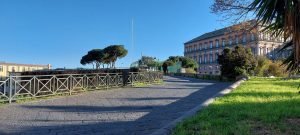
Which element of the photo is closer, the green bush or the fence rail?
the fence rail

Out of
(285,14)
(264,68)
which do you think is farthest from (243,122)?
(264,68)

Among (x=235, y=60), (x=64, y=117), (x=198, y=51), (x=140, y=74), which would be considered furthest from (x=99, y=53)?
(x=198, y=51)

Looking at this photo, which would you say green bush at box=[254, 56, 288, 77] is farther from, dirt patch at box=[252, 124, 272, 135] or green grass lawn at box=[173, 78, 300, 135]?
dirt patch at box=[252, 124, 272, 135]

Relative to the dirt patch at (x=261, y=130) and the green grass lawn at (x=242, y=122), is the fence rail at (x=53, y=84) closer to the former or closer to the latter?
the green grass lawn at (x=242, y=122)

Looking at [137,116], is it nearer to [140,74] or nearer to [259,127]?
[259,127]

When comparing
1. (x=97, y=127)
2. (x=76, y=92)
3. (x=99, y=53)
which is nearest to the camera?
(x=97, y=127)

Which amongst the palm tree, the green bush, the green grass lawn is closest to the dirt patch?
the green grass lawn

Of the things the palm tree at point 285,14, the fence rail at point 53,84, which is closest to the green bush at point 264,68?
the fence rail at point 53,84

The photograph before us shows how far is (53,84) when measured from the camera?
15.3 meters

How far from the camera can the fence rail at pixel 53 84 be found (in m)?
12.8

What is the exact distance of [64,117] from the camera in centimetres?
898

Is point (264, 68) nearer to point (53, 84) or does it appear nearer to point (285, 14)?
point (53, 84)

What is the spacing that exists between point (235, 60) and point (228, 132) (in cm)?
3000

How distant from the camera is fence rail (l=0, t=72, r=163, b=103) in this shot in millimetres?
12784
